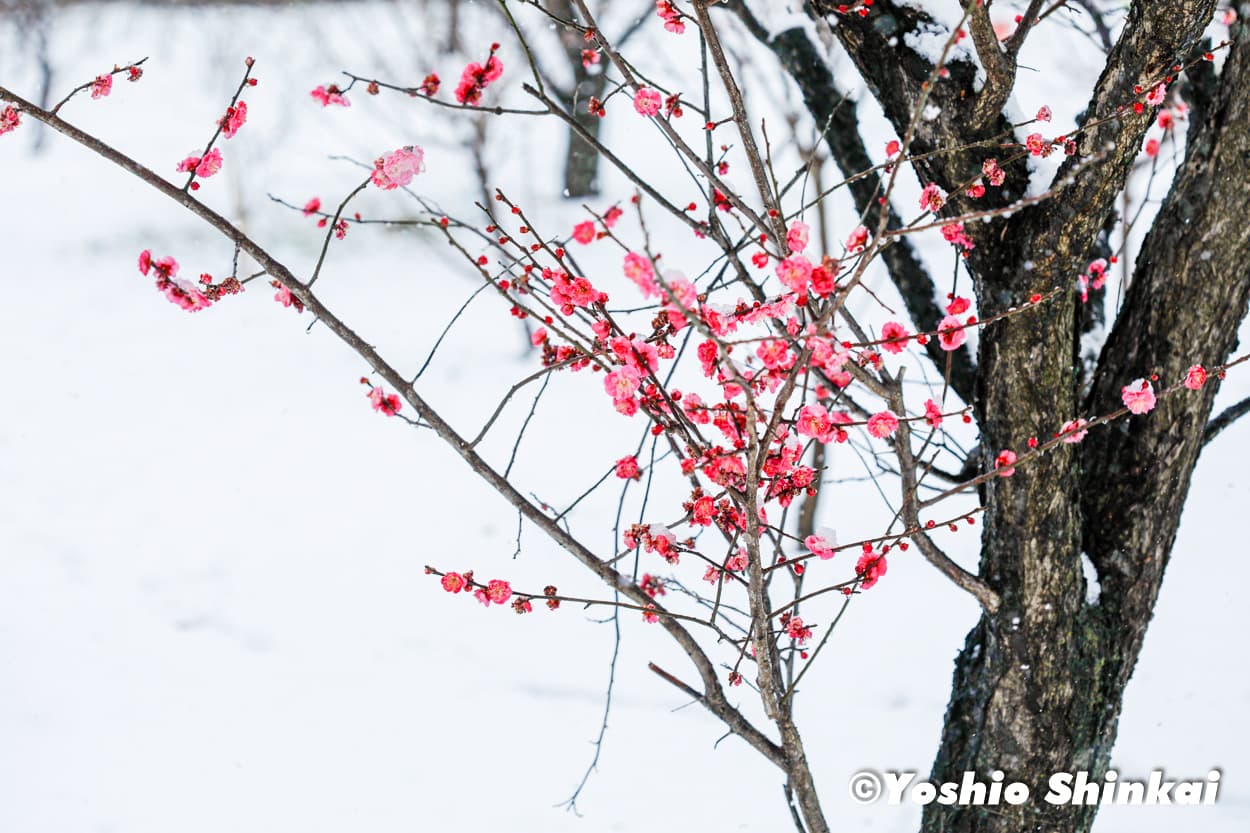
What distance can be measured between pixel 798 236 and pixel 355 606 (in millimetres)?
3733

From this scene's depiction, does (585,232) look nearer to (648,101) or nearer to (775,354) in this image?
(775,354)

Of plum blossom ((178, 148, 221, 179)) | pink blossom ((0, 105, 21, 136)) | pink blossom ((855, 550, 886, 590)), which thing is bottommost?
pink blossom ((855, 550, 886, 590))

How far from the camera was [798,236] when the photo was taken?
1.52 m

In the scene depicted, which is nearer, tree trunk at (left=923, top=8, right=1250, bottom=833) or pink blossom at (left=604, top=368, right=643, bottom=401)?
pink blossom at (left=604, top=368, right=643, bottom=401)

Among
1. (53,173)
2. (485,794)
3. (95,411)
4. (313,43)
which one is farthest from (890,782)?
(53,173)

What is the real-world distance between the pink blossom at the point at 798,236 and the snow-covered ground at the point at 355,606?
2.41 metres

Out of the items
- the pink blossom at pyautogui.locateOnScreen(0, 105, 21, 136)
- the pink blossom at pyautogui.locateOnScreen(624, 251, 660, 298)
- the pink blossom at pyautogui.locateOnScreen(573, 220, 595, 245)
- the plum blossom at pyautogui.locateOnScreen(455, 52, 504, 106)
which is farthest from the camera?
the plum blossom at pyautogui.locateOnScreen(455, 52, 504, 106)

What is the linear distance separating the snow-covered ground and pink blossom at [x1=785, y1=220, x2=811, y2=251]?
2.41 m

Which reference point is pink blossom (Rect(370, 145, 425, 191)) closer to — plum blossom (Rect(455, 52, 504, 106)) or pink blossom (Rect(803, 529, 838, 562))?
plum blossom (Rect(455, 52, 504, 106))

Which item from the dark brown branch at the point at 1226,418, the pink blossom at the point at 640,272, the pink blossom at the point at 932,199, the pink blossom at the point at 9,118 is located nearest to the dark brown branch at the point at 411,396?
the pink blossom at the point at 9,118

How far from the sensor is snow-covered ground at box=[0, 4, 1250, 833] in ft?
11.4

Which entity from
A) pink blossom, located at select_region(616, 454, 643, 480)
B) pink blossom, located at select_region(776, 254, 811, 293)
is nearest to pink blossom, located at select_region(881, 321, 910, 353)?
pink blossom, located at select_region(776, 254, 811, 293)

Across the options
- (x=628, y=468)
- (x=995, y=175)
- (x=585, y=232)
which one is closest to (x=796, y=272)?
(x=585, y=232)

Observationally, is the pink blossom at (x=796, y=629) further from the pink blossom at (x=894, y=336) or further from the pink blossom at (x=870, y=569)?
the pink blossom at (x=894, y=336)
